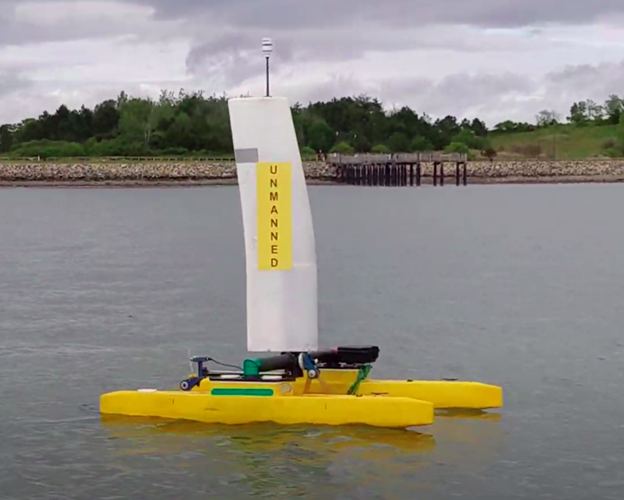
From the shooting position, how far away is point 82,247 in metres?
61.6

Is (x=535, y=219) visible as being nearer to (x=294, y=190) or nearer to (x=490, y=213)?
(x=490, y=213)

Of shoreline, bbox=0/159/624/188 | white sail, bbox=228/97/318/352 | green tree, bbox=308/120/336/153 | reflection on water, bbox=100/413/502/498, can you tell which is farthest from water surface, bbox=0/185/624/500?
green tree, bbox=308/120/336/153

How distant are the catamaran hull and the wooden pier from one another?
4618 inches

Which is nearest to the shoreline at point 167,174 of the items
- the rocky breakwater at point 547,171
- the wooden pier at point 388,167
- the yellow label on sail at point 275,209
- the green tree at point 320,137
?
the rocky breakwater at point 547,171

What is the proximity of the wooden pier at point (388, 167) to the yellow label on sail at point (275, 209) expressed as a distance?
383 feet

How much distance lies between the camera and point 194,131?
158750 millimetres

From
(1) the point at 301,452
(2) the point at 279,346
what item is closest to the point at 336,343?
(2) the point at 279,346

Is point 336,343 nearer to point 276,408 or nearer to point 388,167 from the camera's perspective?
point 276,408

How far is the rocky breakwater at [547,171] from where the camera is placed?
162375mm

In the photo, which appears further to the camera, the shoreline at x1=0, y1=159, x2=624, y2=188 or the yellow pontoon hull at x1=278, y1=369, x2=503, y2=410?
the shoreline at x1=0, y1=159, x2=624, y2=188

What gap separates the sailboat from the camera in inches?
736

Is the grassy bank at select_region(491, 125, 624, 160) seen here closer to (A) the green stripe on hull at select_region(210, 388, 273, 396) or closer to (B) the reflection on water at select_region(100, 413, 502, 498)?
(B) the reflection on water at select_region(100, 413, 502, 498)

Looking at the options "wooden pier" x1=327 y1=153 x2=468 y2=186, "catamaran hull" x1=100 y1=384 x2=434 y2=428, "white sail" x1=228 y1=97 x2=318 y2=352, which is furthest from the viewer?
"wooden pier" x1=327 y1=153 x2=468 y2=186

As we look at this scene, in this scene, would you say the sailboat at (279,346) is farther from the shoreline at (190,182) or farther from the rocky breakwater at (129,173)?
the rocky breakwater at (129,173)
